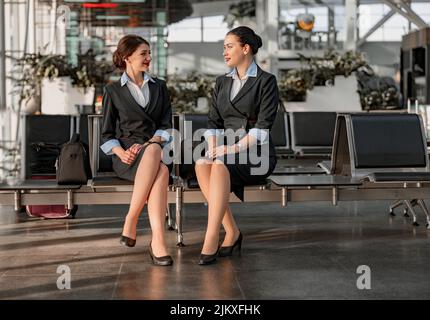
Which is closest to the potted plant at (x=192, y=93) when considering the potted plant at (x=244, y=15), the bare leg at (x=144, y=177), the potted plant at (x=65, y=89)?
the potted plant at (x=65, y=89)

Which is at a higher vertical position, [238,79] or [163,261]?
[238,79]

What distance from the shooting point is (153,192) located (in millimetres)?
4500

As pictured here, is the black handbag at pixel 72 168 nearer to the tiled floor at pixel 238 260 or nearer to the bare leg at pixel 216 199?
the tiled floor at pixel 238 260

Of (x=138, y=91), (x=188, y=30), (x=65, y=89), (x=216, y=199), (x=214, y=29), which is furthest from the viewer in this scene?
(x=214, y=29)

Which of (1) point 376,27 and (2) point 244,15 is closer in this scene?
(2) point 244,15

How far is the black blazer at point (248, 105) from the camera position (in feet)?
15.4

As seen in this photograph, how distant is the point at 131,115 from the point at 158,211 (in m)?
0.67

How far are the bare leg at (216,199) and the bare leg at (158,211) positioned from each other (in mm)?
243

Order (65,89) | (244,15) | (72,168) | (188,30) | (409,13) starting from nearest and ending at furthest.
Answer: (72,168) → (65,89) → (409,13) → (244,15) → (188,30)

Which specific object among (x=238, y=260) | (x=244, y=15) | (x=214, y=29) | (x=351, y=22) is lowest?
(x=238, y=260)

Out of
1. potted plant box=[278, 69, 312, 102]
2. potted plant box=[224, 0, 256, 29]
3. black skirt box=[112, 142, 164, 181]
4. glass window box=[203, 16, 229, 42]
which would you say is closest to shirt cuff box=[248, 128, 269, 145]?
black skirt box=[112, 142, 164, 181]

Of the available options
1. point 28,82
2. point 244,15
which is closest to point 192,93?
point 28,82

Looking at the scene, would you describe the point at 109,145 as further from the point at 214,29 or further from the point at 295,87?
the point at 214,29

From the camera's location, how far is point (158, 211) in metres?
4.47
